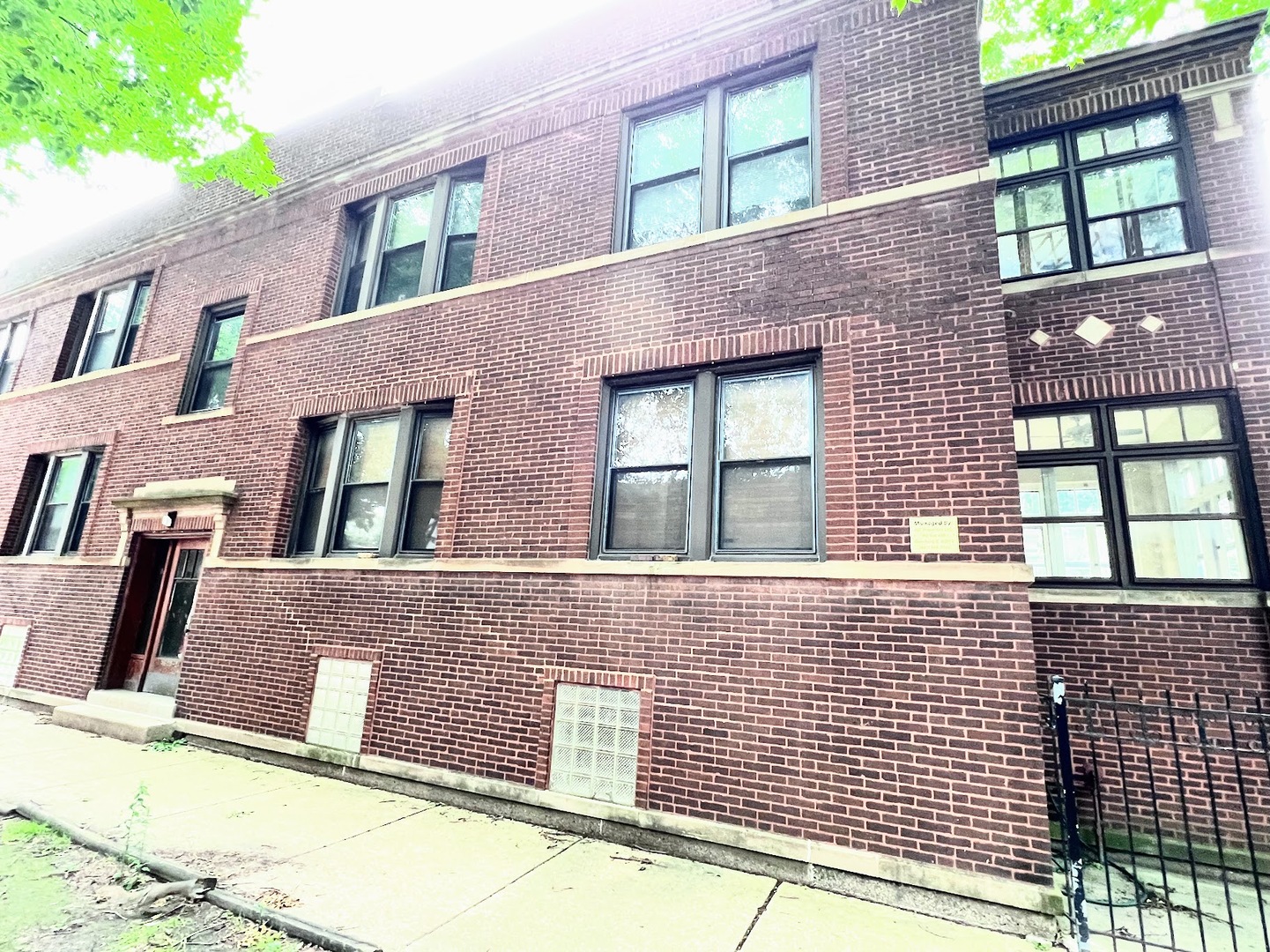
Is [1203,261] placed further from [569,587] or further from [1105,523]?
[569,587]

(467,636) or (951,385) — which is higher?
(951,385)

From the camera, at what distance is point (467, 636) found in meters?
6.05

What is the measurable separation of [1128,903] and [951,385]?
3.76 metres

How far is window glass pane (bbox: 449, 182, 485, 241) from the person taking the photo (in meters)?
7.86

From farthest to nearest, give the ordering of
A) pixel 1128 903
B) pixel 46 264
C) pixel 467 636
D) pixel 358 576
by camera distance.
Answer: pixel 46 264 → pixel 358 576 → pixel 467 636 → pixel 1128 903

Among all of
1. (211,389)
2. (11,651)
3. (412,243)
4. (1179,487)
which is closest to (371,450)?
(412,243)

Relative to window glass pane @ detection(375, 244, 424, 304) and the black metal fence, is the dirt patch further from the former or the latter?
window glass pane @ detection(375, 244, 424, 304)

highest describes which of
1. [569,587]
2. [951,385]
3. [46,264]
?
[46,264]

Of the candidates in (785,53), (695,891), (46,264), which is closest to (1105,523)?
(695,891)

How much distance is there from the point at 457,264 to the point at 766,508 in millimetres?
5257

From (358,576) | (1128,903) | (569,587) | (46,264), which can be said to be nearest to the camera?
(1128,903)

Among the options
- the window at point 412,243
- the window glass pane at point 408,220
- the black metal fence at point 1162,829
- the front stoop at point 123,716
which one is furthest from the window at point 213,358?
the black metal fence at point 1162,829

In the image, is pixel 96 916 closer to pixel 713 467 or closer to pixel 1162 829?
pixel 713 467

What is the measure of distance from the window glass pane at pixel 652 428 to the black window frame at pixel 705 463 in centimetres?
7
